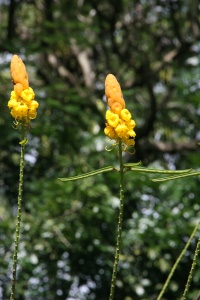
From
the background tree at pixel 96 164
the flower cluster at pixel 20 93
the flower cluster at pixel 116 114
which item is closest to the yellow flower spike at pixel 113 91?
the flower cluster at pixel 116 114

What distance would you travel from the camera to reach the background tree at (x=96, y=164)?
503 centimetres

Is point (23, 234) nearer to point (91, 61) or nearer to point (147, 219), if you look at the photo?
point (147, 219)

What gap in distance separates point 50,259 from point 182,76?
89.8 inches

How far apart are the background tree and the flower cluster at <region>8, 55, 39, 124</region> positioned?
3458 mm

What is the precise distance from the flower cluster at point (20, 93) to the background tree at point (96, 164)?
3.46 m

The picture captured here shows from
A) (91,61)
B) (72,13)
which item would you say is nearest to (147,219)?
(72,13)

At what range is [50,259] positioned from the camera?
5.11 metres

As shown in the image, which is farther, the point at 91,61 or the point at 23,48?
the point at 91,61

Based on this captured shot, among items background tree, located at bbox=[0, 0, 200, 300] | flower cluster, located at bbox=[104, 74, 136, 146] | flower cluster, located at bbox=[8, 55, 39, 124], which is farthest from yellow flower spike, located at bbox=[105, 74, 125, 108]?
background tree, located at bbox=[0, 0, 200, 300]

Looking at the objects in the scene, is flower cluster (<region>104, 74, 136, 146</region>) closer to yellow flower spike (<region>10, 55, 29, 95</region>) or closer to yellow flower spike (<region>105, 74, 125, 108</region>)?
yellow flower spike (<region>105, 74, 125, 108</region>)

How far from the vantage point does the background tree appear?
5031 millimetres

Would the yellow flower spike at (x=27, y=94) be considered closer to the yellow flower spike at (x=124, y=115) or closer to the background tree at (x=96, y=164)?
the yellow flower spike at (x=124, y=115)

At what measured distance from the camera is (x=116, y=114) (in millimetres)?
1111

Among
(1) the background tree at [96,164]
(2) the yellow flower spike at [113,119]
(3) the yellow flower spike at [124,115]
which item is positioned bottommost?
(2) the yellow flower spike at [113,119]
